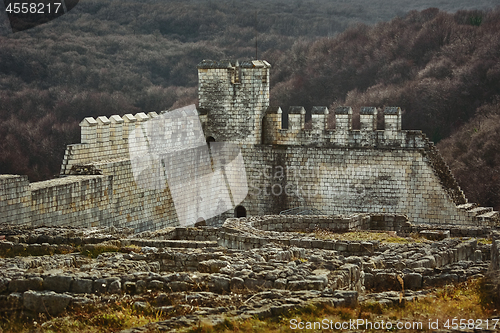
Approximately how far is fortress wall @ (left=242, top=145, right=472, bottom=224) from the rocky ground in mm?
8336

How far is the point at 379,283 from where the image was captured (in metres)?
13.5

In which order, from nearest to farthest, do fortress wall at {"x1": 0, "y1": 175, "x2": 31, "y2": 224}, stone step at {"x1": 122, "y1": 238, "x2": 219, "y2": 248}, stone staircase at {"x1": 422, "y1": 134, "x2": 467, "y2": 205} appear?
stone step at {"x1": 122, "y1": 238, "x2": 219, "y2": 248}
fortress wall at {"x1": 0, "y1": 175, "x2": 31, "y2": 224}
stone staircase at {"x1": 422, "y1": 134, "x2": 467, "y2": 205}

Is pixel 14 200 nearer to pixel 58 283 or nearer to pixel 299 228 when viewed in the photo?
pixel 299 228

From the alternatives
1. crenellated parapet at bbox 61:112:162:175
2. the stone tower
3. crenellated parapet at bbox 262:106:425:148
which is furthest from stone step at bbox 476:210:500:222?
crenellated parapet at bbox 61:112:162:175

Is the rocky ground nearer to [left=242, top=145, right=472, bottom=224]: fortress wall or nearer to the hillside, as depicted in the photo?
[left=242, top=145, right=472, bottom=224]: fortress wall

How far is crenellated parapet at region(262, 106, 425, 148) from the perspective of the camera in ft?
A: 84.2

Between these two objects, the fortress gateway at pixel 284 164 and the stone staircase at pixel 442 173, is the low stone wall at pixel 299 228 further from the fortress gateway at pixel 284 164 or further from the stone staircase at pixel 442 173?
the stone staircase at pixel 442 173

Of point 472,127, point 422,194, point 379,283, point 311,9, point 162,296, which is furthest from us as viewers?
point 311,9

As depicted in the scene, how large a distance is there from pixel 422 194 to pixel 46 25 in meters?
45.3

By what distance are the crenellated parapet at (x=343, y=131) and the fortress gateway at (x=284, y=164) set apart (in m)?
0.02

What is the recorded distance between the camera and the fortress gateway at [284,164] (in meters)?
23.3

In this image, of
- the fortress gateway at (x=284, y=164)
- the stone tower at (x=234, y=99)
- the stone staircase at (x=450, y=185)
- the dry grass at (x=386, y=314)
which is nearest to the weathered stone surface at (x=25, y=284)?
the dry grass at (x=386, y=314)

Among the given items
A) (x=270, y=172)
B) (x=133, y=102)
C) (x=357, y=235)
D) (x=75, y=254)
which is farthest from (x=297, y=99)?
(x=75, y=254)

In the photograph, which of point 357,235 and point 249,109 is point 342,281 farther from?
point 249,109
